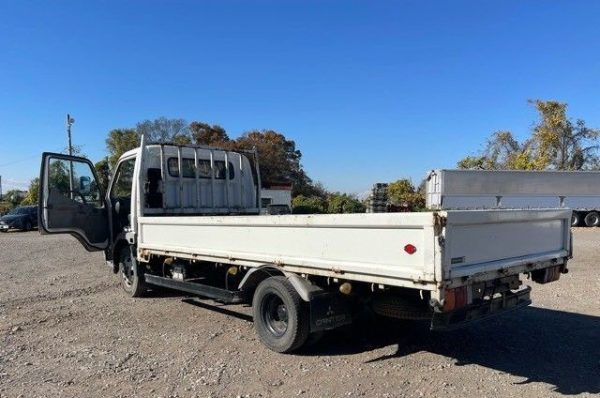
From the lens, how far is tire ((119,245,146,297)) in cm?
884

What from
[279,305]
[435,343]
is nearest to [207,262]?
[279,305]

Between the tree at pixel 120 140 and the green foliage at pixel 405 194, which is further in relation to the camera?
the tree at pixel 120 140

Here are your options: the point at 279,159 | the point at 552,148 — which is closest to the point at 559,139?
the point at 552,148

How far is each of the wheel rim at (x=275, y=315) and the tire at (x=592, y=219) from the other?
98.7 ft

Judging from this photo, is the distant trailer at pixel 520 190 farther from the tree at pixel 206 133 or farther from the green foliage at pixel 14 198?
the green foliage at pixel 14 198

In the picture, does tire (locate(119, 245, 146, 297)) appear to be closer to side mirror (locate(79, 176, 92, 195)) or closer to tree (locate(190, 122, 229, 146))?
side mirror (locate(79, 176, 92, 195))

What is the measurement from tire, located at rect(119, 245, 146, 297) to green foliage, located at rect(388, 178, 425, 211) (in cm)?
3317

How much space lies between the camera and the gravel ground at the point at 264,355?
190 inches

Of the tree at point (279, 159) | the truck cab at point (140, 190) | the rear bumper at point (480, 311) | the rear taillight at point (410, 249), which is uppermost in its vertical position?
the tree at point (279, 159)

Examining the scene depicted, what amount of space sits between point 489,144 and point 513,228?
51650mm

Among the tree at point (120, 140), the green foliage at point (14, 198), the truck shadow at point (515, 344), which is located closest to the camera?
the truck shadow at point (515, 344)

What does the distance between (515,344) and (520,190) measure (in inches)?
1093

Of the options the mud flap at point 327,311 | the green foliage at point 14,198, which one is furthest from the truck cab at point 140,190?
the green foliage at point 14,198

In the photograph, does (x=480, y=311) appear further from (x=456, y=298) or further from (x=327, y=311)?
(x=327, y=311)
